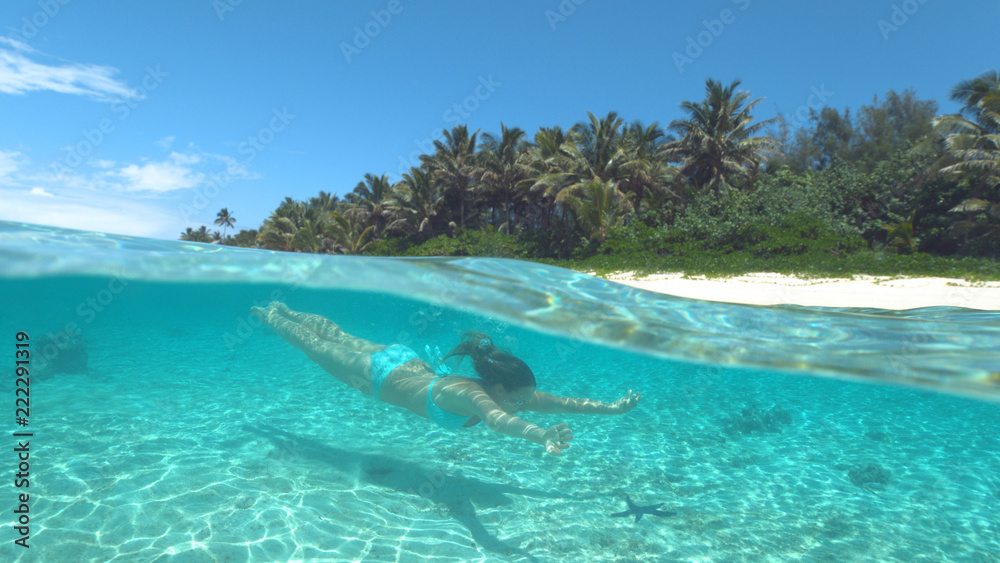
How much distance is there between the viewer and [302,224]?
181 feet

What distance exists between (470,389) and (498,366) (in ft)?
1.35

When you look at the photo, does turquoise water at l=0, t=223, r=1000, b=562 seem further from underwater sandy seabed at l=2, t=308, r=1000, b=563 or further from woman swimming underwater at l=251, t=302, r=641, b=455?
woman swimming underwater at l=251, t=302, r=641, b=455

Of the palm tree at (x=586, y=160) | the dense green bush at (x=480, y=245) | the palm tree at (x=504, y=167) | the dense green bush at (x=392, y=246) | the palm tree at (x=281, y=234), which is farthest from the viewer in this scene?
the palm tree at (x=281, y=234)

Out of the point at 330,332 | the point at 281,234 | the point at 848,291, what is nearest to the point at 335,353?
the point at 330,332

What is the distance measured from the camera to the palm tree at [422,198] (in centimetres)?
3816

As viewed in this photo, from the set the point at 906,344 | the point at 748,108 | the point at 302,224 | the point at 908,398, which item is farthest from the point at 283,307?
the point at 302,224

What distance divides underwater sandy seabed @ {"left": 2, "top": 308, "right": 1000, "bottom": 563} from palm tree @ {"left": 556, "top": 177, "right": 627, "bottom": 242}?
641 inches

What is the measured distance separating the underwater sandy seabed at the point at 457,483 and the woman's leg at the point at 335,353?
99cm

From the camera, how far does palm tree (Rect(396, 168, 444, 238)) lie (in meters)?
38.2

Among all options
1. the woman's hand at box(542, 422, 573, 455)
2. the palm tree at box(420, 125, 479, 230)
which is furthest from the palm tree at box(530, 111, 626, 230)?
the woman's hand at box(542, 422, 573, 455)

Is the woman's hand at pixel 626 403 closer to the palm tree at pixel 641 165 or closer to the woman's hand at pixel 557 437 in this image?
the woman's hand at pixel 557 437

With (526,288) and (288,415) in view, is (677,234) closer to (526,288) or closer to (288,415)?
(526,288)

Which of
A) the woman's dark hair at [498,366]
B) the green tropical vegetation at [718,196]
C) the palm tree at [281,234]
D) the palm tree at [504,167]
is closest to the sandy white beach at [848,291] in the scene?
the green tropical vegetation at [718,196]

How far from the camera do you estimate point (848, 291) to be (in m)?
13.9
